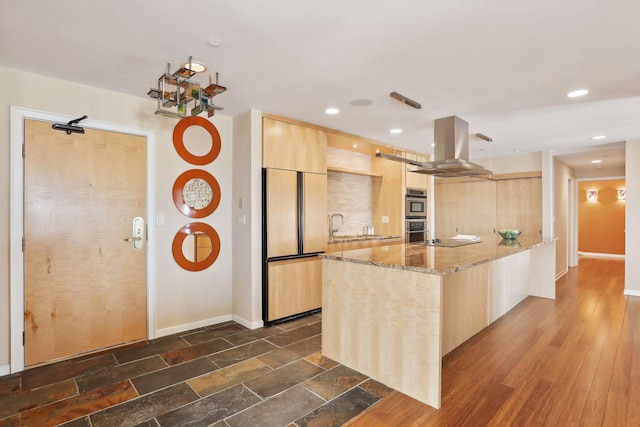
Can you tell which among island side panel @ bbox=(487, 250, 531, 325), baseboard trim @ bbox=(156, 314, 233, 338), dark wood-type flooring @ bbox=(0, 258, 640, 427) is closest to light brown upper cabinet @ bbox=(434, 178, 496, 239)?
island side panel @ bbox=(487, 250, 531, 325)

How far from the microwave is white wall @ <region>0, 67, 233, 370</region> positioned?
3100mm

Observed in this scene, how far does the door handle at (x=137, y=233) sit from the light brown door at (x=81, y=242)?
4cm

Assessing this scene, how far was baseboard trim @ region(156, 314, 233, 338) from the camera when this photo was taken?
11.5ft

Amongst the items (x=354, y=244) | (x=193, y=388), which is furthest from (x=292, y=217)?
(x=193, y=388)

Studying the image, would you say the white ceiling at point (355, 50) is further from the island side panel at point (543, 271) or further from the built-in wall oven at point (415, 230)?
the built-in wall oven at point (415, 230)

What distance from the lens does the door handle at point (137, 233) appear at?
10.9 feet

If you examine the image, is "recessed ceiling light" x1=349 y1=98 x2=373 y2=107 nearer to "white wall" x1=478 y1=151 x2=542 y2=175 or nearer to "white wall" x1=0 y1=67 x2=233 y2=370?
"white wall" x1=0 y1=67 x2=233 y2=370

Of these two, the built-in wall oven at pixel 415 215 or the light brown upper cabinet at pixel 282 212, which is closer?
the light brown upper cabinet at pixel 282 212

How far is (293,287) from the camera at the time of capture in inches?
158

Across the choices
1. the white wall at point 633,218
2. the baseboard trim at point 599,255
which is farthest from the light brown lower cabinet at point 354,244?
the baseboard trim at point 599,255

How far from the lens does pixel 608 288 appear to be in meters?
5.68

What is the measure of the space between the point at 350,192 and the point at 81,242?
365 cm

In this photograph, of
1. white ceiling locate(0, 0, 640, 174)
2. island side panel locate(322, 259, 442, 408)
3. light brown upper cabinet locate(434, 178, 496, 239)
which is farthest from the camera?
light brown upper cabinet locate(434, 178, 496, 239)

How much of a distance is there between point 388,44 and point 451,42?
42 centimetres
